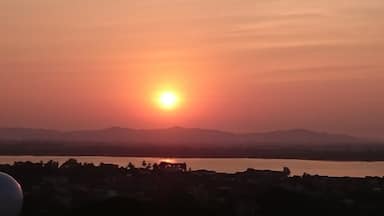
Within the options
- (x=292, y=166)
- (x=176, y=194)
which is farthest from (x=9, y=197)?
(x=292, y=166)

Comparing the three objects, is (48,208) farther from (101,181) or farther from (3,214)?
(101,181)

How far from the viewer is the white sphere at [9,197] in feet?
55.6

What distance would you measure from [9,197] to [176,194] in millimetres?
7038

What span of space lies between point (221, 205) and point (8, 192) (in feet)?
26.0

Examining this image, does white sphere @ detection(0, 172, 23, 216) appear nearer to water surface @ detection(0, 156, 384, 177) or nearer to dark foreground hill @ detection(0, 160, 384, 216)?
dark foreground hill @ detection(0, 160, 384, 216)

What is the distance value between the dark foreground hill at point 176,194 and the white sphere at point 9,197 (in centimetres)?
110

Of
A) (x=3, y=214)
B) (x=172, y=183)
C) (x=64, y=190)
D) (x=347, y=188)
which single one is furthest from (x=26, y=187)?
(x=3, y=214)

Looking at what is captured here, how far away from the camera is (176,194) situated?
23344 millimetres

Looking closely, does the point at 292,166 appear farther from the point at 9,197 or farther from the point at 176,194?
the point at 9,197

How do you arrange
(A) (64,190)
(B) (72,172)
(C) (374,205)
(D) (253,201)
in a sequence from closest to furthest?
(D) (253,201) → (C) (374,205) → (A) (64,190) → (B) (72,172)

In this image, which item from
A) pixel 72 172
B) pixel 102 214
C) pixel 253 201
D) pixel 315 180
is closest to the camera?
pixel 102 214

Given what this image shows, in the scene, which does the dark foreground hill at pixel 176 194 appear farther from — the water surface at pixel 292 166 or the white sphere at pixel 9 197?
the water surface at pixel 292 166

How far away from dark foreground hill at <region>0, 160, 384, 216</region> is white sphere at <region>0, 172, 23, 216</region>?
1100 millimetres

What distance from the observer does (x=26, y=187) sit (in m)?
30.3
